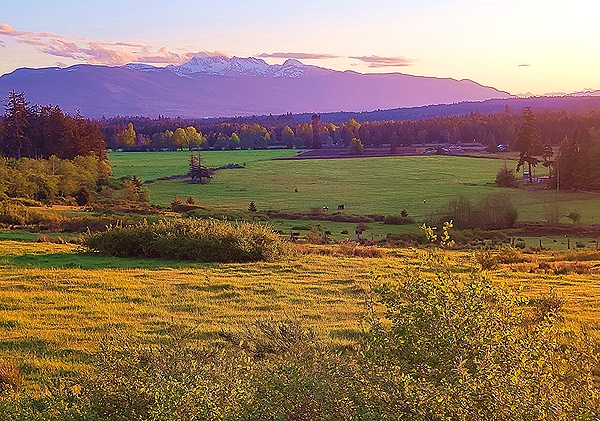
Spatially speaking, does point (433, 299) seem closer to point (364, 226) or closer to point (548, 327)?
point (548, 327)

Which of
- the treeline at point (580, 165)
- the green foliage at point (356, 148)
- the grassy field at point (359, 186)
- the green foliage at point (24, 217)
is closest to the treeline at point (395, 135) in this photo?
the green foliage at point (356, 148)

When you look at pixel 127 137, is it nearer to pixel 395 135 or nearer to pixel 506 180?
pixel 395 135

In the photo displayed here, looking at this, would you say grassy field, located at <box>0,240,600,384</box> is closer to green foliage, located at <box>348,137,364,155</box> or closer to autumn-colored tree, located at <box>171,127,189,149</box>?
green foliage, located at <box>348,137,364,155</box>

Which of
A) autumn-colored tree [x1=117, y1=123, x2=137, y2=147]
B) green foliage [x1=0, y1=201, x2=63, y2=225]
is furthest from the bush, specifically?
autumn-colored tree [x1=117, y1=123, x2=137, y2=147]

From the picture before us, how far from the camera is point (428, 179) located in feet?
328

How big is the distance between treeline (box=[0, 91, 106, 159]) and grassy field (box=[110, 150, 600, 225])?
13.5 meters

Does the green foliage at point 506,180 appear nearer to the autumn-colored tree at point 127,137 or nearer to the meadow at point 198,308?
the meadow at point 198,308

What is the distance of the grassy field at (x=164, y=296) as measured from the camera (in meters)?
13.2

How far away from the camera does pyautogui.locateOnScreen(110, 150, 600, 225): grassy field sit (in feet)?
237

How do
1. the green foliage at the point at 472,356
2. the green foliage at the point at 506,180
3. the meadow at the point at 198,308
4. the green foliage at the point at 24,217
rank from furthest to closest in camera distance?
the green foliage at the point at 506,180 < the green foliage at the point at 24,217 < the meadow at the point at 198,308 < the green foliage at the point at 472,356

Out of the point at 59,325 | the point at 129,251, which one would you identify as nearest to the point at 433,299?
the point at 59,325

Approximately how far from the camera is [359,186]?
96.1 meters

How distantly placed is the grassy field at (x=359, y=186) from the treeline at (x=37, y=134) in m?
13.5

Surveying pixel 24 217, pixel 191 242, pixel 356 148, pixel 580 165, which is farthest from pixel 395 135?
pixel 191 242
